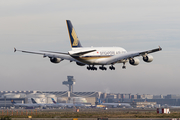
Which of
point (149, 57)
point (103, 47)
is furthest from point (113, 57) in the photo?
point (149, 57)

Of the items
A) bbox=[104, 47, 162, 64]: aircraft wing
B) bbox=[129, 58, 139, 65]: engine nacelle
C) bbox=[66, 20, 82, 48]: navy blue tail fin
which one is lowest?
bbox=[129, 58, 139, 65]: engine nacelle

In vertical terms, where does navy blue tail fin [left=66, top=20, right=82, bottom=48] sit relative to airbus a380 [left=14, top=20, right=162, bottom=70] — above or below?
above

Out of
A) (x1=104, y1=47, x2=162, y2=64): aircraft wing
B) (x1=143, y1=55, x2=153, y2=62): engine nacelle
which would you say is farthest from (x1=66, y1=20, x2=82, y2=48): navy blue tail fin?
(x1=143, y1=55, x2=153, y2=62): engine nacelle

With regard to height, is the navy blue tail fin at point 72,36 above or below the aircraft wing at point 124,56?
above

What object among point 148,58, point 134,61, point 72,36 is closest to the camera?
point 72,36

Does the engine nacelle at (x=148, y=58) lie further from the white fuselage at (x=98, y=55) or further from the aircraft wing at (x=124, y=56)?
the white fuselage at (x=98, y=55)

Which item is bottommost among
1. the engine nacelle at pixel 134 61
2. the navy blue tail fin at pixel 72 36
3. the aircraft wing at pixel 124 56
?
the engine nacelle at pixel 134 61

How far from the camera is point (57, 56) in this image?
75.9m

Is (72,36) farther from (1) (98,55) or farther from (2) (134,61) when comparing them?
(2) (134,61)

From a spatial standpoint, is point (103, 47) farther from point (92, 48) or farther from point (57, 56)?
point (57, 56)

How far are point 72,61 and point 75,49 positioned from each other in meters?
6.14

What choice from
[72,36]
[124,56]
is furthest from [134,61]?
[72,36]

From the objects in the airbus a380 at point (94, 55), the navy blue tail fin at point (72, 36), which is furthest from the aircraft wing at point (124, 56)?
the navy blue tail fin at point (72, 36)

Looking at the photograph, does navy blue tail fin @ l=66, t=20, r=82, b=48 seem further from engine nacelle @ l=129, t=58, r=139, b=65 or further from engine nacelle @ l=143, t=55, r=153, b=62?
engine nacelle @ l=143, t=55, r=153, b=62
